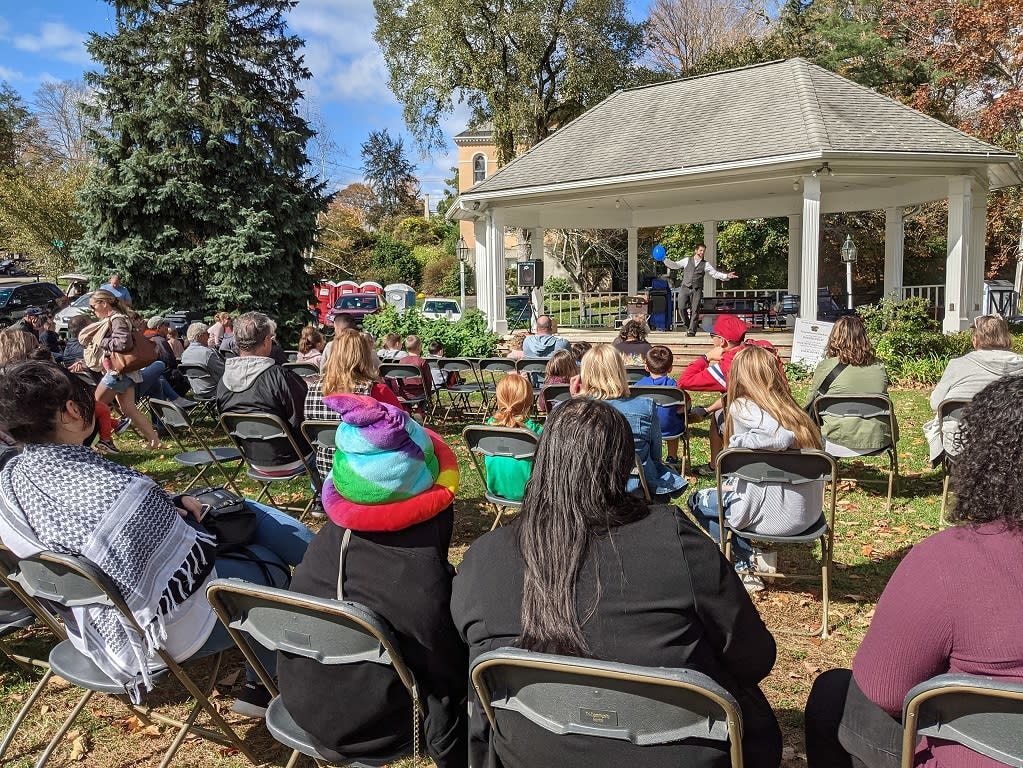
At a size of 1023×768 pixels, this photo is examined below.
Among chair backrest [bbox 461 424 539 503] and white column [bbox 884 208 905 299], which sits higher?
white column [bbox 884 208 905 299]

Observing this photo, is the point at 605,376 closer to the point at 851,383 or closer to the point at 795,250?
the point at 851,383

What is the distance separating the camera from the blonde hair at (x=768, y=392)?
3.97 metres

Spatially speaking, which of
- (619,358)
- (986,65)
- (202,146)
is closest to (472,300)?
(202,146)

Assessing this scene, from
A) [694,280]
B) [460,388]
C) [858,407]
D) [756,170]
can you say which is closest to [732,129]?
[756,170]

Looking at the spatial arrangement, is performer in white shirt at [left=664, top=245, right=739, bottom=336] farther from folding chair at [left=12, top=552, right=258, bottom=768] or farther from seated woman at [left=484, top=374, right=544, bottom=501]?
folding chair at [left=12, top=552, right=258, bottom=768]

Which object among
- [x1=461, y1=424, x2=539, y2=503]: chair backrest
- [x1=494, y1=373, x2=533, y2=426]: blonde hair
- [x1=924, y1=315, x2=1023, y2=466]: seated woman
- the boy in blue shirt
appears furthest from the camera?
the boy in blue shirt

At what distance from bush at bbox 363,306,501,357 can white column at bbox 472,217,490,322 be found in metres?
1.64

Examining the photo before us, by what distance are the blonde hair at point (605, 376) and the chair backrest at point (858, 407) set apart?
1.79 meters

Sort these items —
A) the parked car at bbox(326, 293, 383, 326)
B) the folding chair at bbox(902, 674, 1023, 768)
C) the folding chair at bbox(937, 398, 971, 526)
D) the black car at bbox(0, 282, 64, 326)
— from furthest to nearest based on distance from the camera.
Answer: the parked car at bbox(326, 293, 383, 326) < the black car at bbox(0, 282, 64, 326) < the folding chair at bbox(937, 398, 971, 526) < the folding chair at bbox(902, 674, 1023, 768)

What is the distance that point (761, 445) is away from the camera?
3887 mm

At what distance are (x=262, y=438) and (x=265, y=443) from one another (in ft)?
0.32

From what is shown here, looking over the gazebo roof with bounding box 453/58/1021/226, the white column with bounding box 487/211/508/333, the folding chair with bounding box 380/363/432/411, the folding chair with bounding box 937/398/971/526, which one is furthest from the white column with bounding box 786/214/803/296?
the folding chair with bounding box 937/398/971/526

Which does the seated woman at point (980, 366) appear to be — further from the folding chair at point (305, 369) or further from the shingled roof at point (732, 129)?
the shingled roof at point (732, 129)

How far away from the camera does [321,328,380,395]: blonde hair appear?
194 inches
